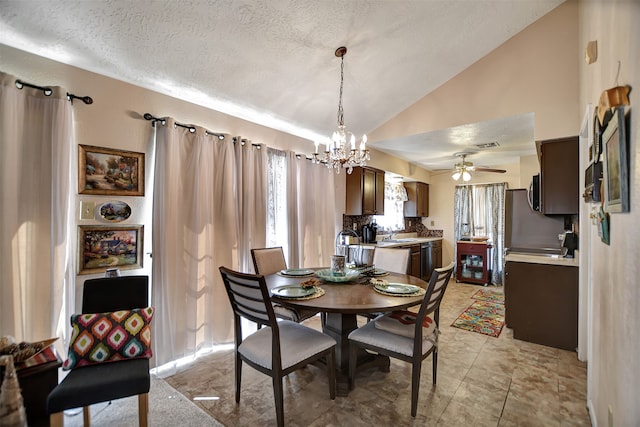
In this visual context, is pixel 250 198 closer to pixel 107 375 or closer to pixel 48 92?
pixel 48 92

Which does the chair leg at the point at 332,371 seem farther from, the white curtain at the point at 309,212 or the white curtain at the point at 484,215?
the white curtain at the point at 484,215

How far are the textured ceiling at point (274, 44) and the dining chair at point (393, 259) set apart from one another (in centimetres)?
187

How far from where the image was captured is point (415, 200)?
6.21 m

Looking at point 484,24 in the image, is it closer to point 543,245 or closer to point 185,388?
point 543,245

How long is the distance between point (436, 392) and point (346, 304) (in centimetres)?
109

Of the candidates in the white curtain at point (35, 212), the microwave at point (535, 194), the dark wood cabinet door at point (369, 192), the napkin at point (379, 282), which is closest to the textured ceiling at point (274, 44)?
the white curtain at point (35, 212)

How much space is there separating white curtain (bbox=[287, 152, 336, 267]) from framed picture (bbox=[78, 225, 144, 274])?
1.67 m

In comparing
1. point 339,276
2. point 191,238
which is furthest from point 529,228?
point 191,238

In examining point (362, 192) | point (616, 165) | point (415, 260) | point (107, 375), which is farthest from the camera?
point (415, 260)

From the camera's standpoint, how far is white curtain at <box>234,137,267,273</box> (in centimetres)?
299

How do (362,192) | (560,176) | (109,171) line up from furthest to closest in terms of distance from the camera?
(362,192) → (560,176) → (109,171)

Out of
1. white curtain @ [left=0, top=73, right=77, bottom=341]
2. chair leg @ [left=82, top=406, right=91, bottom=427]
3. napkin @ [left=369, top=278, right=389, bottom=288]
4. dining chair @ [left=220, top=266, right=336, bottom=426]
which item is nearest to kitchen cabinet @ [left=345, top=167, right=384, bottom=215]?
napkin @ [left=369, top=278, right=389, bottom=288]

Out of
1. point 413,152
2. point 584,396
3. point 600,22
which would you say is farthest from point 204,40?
point 584,396

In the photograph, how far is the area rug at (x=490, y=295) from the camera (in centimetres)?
445
